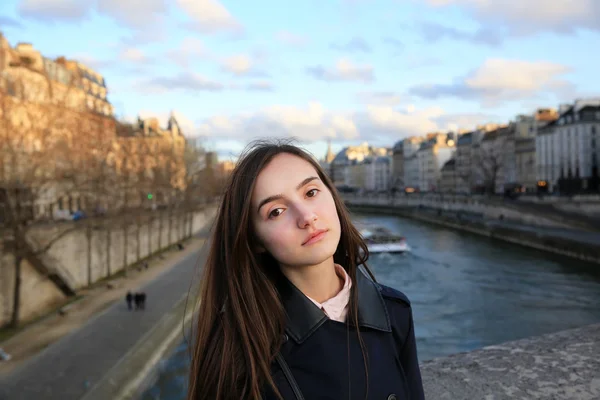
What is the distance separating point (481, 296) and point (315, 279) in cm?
2005

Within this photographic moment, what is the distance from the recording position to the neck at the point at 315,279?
4.52ft

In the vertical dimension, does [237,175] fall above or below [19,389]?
above

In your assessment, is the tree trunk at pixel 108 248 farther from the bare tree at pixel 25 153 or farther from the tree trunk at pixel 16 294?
the tree trunk at pixel 16 294

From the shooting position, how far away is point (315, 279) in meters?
1.39

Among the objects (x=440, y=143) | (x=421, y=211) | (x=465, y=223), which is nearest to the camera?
(x=465, y=223)

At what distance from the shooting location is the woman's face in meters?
1.33

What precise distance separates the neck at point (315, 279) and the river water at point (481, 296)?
10411mm

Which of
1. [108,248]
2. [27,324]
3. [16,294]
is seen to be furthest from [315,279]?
[108,248]

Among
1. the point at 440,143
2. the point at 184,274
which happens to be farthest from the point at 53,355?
the point at 440,143

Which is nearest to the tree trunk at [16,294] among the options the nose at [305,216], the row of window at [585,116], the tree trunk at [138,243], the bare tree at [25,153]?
the bare tree at [25,153]

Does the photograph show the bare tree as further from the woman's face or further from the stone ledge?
the woman's face

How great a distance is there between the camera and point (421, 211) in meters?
60.9

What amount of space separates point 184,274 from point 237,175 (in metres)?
23.8

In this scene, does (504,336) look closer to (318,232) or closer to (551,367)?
(551,367)
